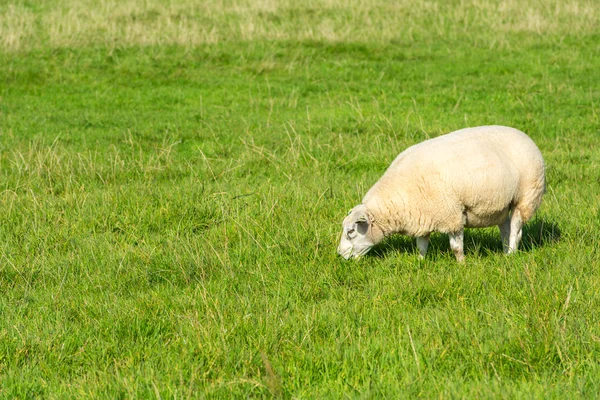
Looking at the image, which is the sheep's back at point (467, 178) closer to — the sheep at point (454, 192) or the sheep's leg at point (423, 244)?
the sheep at point (454, 192)

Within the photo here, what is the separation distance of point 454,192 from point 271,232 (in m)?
1.73

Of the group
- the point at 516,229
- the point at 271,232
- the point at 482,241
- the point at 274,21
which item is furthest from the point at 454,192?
the point at 274,21

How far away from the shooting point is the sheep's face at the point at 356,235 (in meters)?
6.21

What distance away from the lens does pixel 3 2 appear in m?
21.1

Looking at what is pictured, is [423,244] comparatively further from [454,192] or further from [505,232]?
[505,232]

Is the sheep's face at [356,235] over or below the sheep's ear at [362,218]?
below

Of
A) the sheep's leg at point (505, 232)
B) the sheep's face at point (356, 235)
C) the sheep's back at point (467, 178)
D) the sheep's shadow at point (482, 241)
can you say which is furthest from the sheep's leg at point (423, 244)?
the sheep's leg at point (505, 232)

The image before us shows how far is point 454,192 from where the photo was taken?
601 cm

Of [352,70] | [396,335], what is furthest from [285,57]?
[396,335]

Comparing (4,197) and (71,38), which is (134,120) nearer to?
(4,197)

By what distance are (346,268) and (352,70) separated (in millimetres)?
9763

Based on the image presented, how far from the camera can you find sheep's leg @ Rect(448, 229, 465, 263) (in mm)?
6148

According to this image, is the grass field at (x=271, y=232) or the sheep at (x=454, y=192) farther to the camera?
the sheep at (x=454, y=192)

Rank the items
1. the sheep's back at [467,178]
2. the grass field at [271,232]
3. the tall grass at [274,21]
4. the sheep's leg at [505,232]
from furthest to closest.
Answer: the tall grass at [274,21] → the sheep's leg at [505,232] → the sheep's back at [467,178] → the grass field at [271,232]
